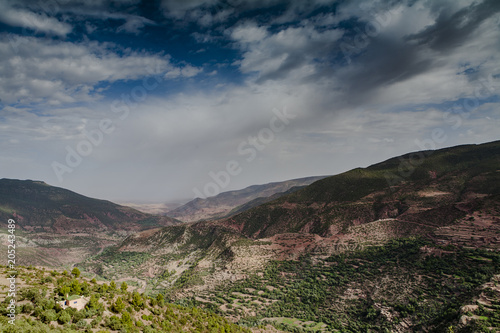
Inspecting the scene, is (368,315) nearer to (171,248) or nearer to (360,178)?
(360,178)

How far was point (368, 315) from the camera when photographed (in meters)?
46.2

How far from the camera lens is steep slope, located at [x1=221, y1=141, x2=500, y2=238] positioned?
244 ft

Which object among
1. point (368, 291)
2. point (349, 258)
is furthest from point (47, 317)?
point (349, 258)

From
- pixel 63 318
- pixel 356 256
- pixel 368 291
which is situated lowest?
pixel 368 291

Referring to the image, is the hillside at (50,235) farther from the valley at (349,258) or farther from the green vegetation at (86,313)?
the green vegetation at (86,313)

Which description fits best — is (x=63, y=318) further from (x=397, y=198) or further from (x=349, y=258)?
(x=397, y=198)

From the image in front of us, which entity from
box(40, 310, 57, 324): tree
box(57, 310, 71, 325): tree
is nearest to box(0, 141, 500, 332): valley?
box(57, 310, 71, 325): tree

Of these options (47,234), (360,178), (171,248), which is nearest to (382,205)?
(360,178)

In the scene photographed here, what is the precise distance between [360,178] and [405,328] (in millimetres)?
79965

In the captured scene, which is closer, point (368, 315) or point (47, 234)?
point (368, 315)

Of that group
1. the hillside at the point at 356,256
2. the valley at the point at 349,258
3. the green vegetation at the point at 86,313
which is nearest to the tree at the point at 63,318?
the green vegetation at the point at 86,313

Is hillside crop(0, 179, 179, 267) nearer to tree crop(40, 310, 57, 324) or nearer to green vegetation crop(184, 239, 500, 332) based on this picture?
green vegetation crop(184, 239, 500, 332)

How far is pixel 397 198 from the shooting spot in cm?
8931

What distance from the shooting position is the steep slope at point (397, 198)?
7425cm
